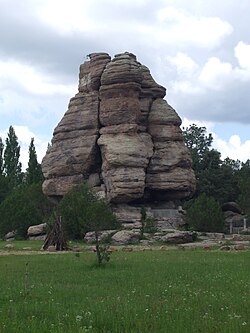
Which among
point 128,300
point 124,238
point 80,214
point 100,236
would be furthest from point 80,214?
point 128,300

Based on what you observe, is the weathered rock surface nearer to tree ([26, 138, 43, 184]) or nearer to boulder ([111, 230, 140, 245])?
boulder ([111, 230, 140, 245])

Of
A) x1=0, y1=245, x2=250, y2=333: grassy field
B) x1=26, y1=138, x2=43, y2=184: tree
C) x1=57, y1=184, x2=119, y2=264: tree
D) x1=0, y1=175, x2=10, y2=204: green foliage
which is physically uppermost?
x1=26, y1=138, x2=43, y2=184: tree

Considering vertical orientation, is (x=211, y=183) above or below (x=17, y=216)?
above

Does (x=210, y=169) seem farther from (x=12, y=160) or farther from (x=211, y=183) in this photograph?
(x=12, y=160)

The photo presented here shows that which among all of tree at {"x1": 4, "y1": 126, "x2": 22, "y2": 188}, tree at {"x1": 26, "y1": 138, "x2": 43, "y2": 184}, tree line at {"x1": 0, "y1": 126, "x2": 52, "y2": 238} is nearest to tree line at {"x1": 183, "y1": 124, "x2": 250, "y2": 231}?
tree line at {"x1": 0, "y1": 126, "x2": 52, "y2": 238}

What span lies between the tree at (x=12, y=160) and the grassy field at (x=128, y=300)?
71.1 m

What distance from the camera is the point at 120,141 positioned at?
5850 centimetres

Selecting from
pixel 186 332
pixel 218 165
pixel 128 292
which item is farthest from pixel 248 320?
pixel 218 165

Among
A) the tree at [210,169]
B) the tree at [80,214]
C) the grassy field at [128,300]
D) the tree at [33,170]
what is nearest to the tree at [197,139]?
the tree at [210,169]

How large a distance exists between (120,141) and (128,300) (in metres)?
48.2

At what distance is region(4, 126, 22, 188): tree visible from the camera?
88562 millimetres

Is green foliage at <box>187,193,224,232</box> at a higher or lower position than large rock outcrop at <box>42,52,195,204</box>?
lower

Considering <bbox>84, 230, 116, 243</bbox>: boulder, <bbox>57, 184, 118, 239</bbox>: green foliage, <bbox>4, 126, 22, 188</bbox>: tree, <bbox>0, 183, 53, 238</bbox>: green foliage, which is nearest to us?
<bbox>84, 230, 116, 243</bbox>: boulder

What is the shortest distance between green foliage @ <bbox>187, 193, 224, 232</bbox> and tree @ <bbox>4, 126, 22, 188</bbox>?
41.9 meters
